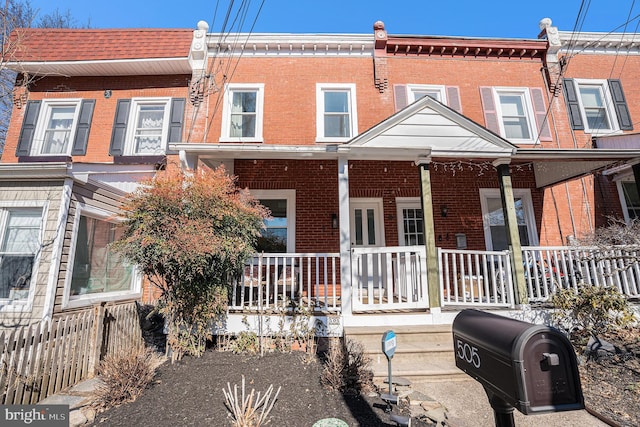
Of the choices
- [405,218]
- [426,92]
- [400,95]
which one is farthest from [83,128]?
A: [426,92]

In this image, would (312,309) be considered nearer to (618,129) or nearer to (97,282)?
(97,282)

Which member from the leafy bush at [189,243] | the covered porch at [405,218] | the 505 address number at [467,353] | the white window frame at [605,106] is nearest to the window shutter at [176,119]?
the covered porch at [405,218]

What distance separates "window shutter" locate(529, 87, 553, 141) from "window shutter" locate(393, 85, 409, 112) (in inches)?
141

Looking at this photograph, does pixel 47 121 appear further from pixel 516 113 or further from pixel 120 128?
pixel 516 113

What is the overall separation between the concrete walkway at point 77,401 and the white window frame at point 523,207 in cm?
813

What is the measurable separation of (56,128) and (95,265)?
4.96m

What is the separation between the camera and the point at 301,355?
4.90 m

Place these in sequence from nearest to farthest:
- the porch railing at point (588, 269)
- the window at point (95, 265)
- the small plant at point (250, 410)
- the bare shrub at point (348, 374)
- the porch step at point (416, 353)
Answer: the small plant at point (250, 410), the bare shrub at point (348, 374), the porch step at point (416, 353), the porch railing at point (588, 269), the window at point (95, 265)

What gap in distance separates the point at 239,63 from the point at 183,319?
7079mm

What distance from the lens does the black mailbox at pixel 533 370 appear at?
1430 millimetres

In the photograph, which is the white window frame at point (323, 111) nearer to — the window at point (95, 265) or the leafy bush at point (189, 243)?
the leafy bush at point (189, 243)

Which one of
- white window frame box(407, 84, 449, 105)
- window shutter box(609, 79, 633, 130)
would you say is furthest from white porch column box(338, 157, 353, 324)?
window shutter box(609, 79, 633, 130)

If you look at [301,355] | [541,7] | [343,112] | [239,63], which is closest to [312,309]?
[301,355]

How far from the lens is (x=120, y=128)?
8.41 meters
